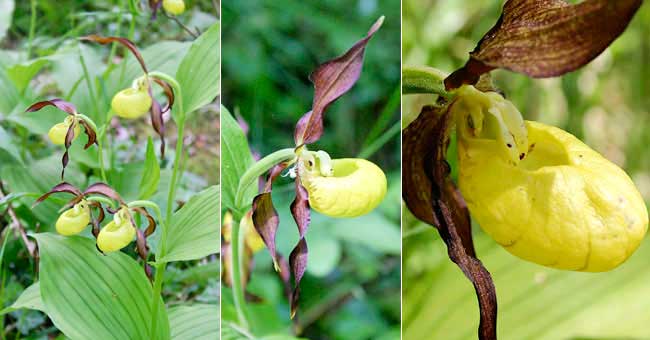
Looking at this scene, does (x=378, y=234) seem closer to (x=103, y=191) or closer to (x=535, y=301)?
(x=535, y=301)

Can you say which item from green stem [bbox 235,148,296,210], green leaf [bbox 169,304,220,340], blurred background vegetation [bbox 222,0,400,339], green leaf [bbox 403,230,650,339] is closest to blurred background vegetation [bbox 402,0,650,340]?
green leaf [bbox 403,230,650,339]

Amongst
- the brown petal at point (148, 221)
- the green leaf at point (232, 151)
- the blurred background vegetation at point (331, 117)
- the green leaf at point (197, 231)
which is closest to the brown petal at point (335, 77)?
the blurred background vegetation at point (331, 117)

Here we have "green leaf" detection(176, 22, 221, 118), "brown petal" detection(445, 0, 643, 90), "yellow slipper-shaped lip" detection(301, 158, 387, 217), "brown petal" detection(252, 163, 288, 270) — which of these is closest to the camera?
"brown petal" detection(445, 0, 643, 90)

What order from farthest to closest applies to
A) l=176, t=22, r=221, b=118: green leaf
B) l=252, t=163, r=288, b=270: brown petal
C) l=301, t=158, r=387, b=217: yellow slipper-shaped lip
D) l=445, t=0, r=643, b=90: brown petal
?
1. l=176, t=22, r=221, b=118: green leaf
2. l=252, t=163, r=288, b=270: brown petal
3. l=301, t=158, r=387, b=217: yellow slipper-shaped lip
4. l=445, t=0, r=643, b=90: brown petal

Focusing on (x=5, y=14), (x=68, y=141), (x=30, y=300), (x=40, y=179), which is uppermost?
(x=5, y=14)

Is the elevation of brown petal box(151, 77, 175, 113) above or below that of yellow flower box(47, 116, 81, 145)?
above

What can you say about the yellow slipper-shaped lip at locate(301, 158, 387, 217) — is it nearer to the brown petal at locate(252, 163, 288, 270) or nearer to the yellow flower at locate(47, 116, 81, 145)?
the brown petal at locate(252, 163, 288, 270)

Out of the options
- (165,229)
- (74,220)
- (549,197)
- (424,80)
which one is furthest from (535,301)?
(74,220)
